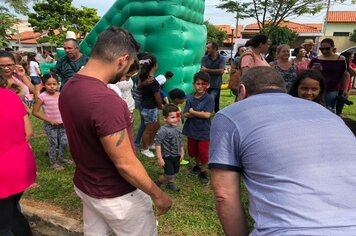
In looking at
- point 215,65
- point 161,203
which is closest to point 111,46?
point 161,203

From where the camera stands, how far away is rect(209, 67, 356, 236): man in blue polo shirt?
115 cm

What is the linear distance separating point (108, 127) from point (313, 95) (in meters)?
2.18

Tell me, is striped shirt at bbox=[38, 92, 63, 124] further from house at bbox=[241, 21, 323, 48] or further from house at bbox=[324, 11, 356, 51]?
house at bbox=[324, 11, 356, 51]

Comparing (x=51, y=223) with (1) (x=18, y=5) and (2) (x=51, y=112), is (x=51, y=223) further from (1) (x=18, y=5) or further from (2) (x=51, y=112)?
(1) (x=18, y=5)

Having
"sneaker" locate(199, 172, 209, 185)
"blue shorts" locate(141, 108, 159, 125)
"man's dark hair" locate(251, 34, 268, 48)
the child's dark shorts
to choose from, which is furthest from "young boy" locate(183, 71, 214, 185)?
"man's dark hair" locate(251, 34, 268, 48)

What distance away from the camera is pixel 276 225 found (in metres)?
1.17

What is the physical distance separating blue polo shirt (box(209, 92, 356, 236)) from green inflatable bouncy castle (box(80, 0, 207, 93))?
5.83 metres

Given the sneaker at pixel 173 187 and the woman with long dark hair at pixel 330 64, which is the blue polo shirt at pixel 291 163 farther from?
the woman with long dark hair at pixel 330 64

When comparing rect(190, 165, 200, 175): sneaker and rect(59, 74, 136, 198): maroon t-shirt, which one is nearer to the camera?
rect(59, 74, 136, 198): maroon t-shirt

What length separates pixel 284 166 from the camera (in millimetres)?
1188

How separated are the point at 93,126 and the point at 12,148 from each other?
36.1 inches

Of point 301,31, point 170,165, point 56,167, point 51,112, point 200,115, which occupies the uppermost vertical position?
point 301,31

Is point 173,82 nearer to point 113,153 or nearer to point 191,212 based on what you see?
point 191,212

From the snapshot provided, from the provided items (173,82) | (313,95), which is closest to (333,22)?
(173,82)
